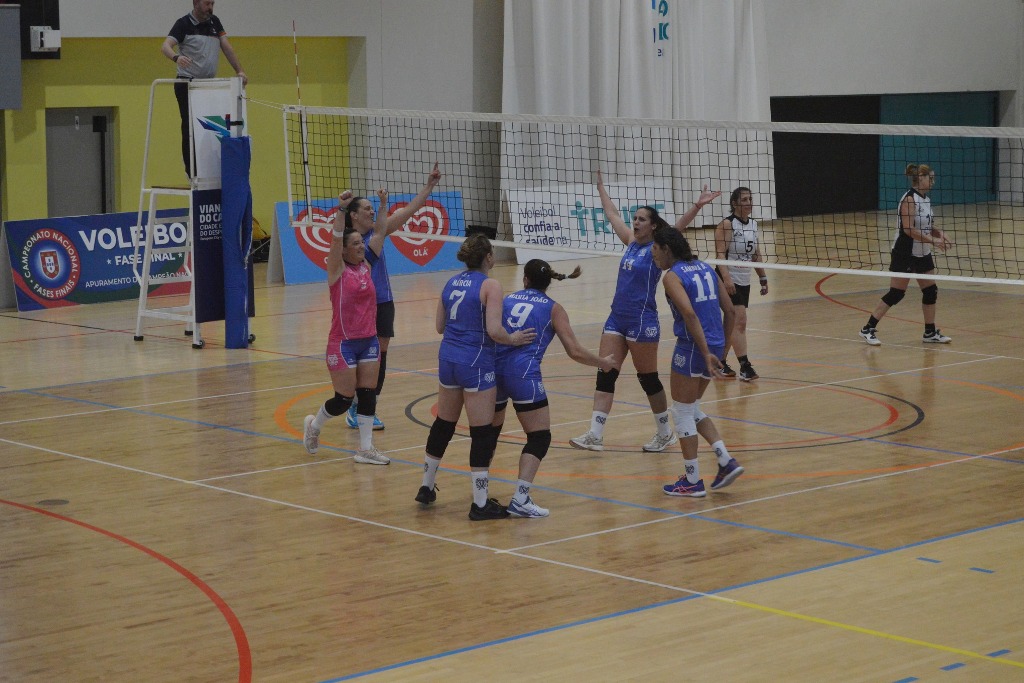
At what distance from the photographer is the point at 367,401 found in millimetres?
9898

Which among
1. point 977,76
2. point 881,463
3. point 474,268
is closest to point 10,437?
point 474,268

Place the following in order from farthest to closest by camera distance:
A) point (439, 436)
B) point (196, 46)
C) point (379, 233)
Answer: point (196, 46) → point (379, 233) → point (439, 436)

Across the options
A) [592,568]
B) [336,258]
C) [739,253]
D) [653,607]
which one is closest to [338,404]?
[336,258]

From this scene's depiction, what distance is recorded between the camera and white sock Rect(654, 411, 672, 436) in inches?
407

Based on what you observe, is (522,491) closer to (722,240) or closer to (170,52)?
(722,240)

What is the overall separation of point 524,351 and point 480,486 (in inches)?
32.8

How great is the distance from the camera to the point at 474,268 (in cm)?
851

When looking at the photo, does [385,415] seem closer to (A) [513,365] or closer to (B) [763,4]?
(A) [513,365]

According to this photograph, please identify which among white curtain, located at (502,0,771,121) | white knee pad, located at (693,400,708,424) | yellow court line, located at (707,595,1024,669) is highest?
white curtain, located at (502,0,771,121)

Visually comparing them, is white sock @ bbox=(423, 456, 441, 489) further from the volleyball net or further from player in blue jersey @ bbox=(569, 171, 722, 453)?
the volleyball net

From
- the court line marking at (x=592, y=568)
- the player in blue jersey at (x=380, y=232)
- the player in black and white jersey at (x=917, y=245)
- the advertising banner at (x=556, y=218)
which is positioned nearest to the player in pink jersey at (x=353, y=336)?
the player in blue jersey at (x=380, y=232)

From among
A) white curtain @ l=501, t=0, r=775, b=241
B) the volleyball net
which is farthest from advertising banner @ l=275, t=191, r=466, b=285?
white curtain @ l=501, t=0, r=775, b=241

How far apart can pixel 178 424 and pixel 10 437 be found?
1.25 m

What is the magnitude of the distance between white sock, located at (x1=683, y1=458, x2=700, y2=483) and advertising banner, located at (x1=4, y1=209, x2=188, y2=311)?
403 inches
